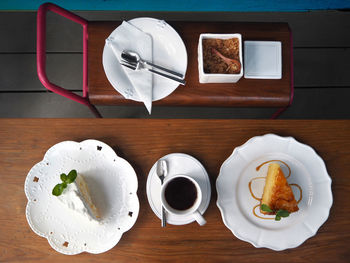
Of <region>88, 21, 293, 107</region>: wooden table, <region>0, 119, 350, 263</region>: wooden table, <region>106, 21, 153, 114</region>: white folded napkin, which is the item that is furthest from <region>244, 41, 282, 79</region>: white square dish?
<region>106, 21, 153, 114</region>: white folded napkin

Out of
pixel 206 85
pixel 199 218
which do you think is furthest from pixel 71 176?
pixel 206 85

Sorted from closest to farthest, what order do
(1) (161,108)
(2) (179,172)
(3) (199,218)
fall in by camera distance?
(3) (199,218) < (2) (179,172) < (1) (161,108)

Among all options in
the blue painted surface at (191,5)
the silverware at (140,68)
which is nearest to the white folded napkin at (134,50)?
the silverware at (140,68)

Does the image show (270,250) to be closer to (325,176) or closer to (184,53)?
(325,176)

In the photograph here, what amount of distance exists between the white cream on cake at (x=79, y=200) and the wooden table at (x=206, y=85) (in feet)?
0.87

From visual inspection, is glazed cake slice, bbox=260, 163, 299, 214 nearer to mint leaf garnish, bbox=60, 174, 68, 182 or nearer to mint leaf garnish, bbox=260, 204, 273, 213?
mint leaf garnish, bbox=260, 204, 273, 213

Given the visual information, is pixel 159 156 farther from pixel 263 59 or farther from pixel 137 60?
pixel 263 59

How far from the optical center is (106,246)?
0.69 metres

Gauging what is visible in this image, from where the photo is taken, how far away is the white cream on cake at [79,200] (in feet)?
2.23

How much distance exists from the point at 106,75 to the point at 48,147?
0.26m

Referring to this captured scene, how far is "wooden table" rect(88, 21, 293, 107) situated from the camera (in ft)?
2.64

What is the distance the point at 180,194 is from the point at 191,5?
3.57 ft

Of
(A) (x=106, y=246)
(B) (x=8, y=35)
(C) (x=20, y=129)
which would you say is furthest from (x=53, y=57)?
(A) (x=106, y=246)

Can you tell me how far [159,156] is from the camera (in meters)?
0.75
